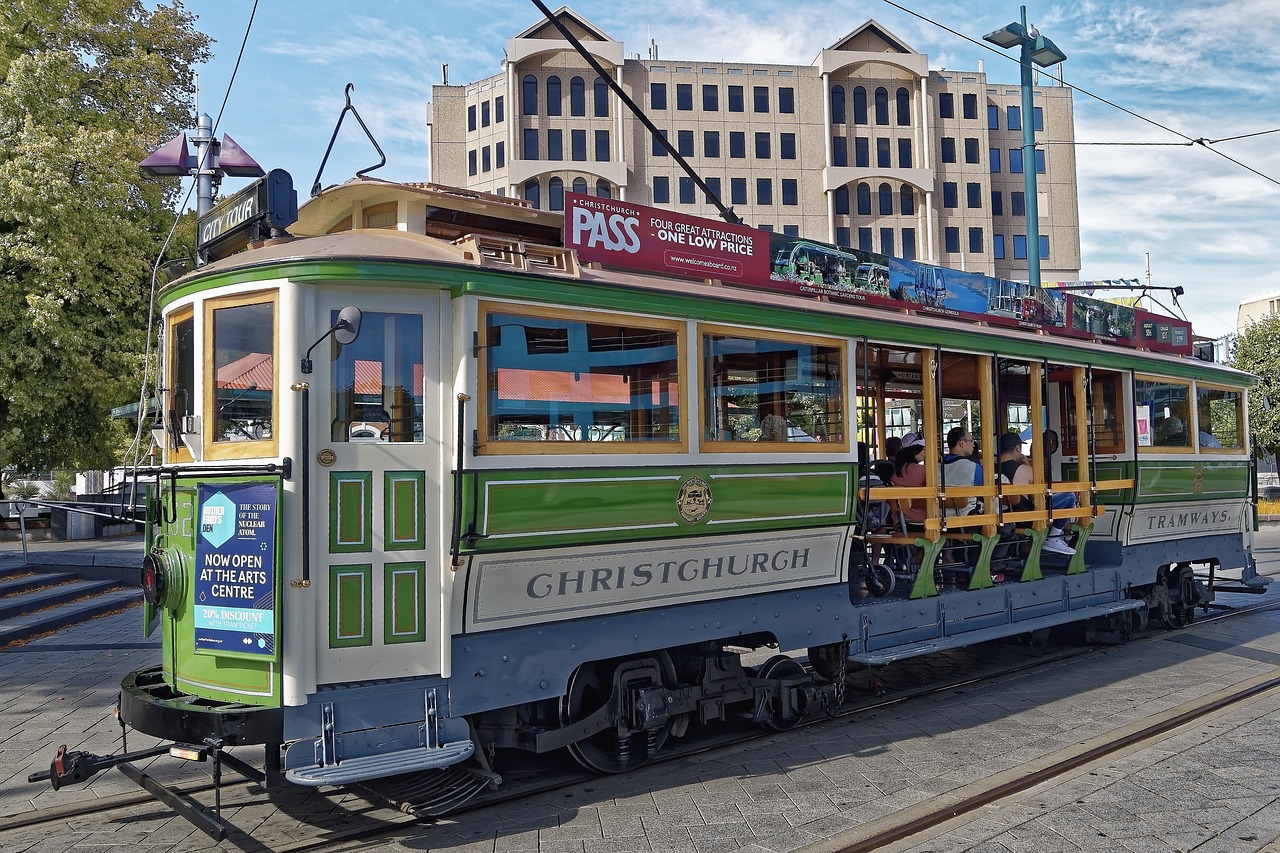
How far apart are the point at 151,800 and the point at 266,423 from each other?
8.19ft

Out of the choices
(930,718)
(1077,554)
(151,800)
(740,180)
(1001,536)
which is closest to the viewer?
(151,800)

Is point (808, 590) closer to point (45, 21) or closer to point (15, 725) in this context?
point (15, 725)

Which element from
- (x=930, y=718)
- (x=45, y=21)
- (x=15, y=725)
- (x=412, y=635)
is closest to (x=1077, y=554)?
(x=930, y=718)

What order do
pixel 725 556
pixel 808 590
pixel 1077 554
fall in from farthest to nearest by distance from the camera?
pixel 1077 554 < pixel 808 590 < pixel 725 556

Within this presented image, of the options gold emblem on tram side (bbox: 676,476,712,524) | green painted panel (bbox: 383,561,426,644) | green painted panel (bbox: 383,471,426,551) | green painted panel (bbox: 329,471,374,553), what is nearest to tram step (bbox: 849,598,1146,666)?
gold emblem on tram side (bbox: 676,476,712,524)

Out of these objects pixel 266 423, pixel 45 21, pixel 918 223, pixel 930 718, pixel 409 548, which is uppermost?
pixel 918 223

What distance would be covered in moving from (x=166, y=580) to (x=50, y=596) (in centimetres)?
925

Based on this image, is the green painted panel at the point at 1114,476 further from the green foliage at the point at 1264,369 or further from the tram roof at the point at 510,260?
the green foliage at the point at 1264,369

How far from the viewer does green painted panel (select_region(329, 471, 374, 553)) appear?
201 inches

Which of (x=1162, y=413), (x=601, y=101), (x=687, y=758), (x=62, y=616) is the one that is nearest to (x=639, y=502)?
(x=687, y=758)

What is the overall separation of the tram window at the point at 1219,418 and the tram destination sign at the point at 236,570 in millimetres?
9920

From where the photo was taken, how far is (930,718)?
24.6ft

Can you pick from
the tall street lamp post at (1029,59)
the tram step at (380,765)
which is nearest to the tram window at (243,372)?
the tram step at (380,765)

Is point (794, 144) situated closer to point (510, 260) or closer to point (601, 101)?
point (601, 101)
